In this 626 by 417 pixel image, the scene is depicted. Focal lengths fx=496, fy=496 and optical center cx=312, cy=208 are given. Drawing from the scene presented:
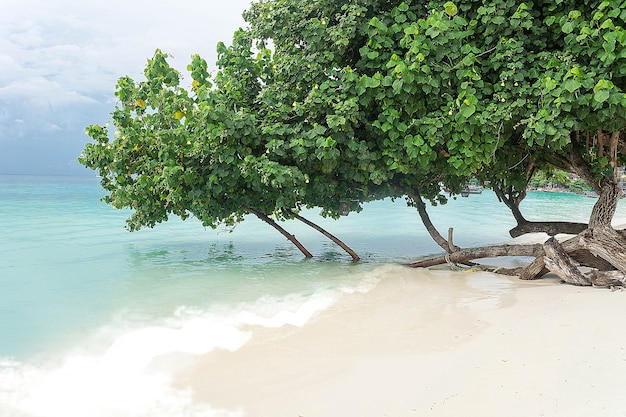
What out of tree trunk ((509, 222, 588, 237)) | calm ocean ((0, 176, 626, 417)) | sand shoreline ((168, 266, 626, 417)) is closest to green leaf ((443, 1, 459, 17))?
sand shoreline ((168, 266, 626, 417))

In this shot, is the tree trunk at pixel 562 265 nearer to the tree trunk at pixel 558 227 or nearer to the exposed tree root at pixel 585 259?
the exposed tree root at pixel 585 259

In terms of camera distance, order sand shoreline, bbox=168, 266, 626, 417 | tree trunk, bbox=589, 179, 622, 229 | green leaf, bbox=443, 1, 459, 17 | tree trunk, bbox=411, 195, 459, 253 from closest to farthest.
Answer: sand shoreline, bbox=168, 266, 626, 417, green leaf, bbox=443, 1, 459, 17, tree trunk, bbox=589, 179, 622, 229, tree trunk, bbox=411, 195, 459, 253

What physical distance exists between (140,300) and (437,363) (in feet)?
16.4

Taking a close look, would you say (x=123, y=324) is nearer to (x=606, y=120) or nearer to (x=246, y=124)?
(x=246, y=124)

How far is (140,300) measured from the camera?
752cm

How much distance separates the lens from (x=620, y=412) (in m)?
2.97

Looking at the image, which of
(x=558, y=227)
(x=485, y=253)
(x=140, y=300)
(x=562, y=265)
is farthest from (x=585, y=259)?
(x=140, y=300)

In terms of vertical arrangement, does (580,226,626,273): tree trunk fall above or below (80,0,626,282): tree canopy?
below

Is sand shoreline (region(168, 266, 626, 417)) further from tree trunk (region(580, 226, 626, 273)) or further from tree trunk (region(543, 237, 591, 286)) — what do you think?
tree trunk (region(580, 226, 626, 273))

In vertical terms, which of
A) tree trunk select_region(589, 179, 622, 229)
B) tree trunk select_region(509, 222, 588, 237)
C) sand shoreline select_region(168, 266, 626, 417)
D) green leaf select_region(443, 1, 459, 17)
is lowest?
sand shoreline select_region(168, 266, 626, 417)

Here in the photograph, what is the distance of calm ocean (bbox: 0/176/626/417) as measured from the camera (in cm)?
428

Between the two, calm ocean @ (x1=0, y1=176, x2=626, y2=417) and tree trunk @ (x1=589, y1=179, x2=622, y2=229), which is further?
tree trunk @ (x1=589, y1=179, x2=622, y2=229)

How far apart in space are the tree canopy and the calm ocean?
1.42 meters

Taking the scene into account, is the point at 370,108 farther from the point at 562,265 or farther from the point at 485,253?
the point at 562,265
